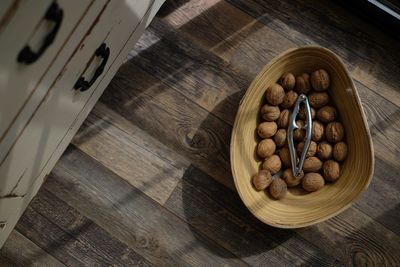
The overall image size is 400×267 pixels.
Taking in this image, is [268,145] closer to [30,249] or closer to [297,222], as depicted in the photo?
[297,222]

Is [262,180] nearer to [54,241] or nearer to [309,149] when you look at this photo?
[309,149]

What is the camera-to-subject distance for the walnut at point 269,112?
971mm

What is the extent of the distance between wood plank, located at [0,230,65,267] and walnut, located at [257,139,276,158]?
1.73 feet

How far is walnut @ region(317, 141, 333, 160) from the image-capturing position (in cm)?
97

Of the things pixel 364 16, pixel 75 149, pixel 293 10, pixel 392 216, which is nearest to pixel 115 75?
pixel 75 149

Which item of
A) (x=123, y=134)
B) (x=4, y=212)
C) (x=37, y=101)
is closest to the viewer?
(x=37, y=101)

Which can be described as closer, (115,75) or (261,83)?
(261,83)

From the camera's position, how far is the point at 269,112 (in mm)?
971

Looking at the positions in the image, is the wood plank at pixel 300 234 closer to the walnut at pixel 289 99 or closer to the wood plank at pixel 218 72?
the wood plank at pixel 218 72

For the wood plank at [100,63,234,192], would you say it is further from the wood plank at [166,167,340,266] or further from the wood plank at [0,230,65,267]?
the wood plank at [0,230,65,267]

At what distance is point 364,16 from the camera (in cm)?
109

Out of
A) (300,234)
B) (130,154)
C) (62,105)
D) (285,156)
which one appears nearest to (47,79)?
(62,105)

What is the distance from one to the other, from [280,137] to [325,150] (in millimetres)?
102

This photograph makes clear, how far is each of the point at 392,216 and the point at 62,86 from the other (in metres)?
0.80
